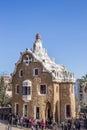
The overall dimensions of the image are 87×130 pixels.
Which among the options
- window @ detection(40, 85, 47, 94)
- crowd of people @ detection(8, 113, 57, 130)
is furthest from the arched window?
crowd of people @ detection(8, 113, 57, 130)

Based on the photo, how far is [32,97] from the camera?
43750 millimetres

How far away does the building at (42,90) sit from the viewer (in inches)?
1698

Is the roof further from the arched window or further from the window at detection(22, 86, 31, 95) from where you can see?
the window at detection(22, 86, 31, 95)

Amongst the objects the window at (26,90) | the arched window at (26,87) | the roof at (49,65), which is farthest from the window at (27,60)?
the window at (26,90)

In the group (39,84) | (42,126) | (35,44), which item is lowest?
(42,126)

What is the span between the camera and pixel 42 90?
4372 cm

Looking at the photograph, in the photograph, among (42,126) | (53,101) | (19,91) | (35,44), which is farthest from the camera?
(35,44)

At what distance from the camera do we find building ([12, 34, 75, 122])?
43.1 metres

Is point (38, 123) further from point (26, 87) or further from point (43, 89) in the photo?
point (26, 87)

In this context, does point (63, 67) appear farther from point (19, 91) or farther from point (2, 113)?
point (2, 113)

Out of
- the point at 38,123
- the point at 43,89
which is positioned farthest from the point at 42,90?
the point at 38,123

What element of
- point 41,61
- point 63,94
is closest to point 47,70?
point 41,61

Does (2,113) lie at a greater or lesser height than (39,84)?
lesser

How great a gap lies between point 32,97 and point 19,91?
2.96 metres
